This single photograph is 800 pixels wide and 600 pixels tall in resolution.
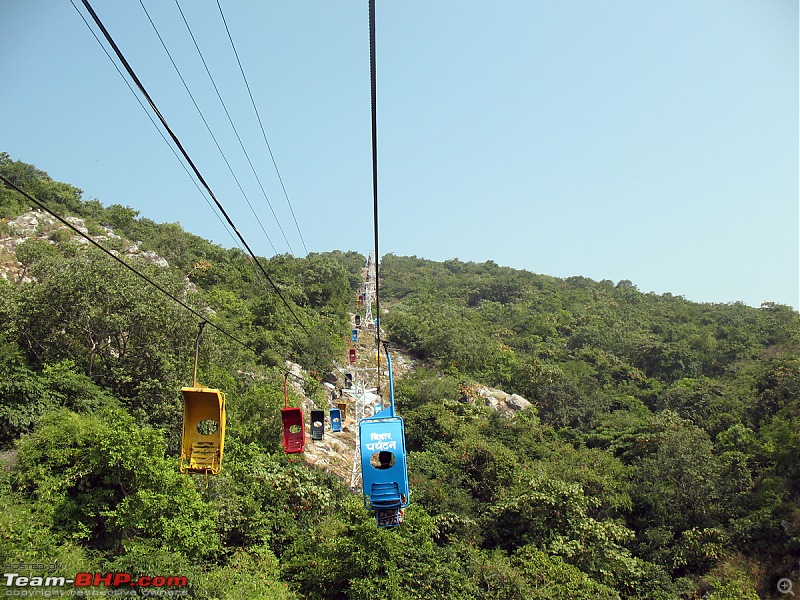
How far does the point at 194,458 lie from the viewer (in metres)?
10.1

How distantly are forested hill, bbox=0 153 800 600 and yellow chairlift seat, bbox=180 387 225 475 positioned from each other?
10.4ft

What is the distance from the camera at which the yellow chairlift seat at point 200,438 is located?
9898mm

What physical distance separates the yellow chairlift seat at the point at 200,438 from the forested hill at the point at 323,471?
125 inches

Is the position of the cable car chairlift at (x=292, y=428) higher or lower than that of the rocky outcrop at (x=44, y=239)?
lower

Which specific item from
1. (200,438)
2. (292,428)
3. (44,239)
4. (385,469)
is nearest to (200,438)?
(200,438)

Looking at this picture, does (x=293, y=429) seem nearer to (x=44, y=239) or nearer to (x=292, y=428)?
(x=292, y=428)

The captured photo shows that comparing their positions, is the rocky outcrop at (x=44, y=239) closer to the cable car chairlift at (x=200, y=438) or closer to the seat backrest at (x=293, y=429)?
the seat backrest at (x=293, y=429)

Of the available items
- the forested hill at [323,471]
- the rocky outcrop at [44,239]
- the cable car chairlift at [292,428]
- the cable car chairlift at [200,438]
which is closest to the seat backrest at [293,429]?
the cable car chairlift at [292,428]

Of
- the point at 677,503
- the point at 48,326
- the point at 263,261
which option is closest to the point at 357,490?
the point at 48,326

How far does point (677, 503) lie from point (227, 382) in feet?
60.6

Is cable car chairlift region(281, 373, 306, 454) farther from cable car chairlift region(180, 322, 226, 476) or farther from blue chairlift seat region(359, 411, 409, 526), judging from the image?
blue chairlift seat region(359, 411, 409, 526)

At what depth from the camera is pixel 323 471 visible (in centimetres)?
1900

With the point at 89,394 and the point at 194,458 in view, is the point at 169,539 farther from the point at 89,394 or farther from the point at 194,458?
the point at 89,394

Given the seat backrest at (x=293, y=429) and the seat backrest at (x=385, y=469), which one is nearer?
the seat backrest at (x=385, y=469)
